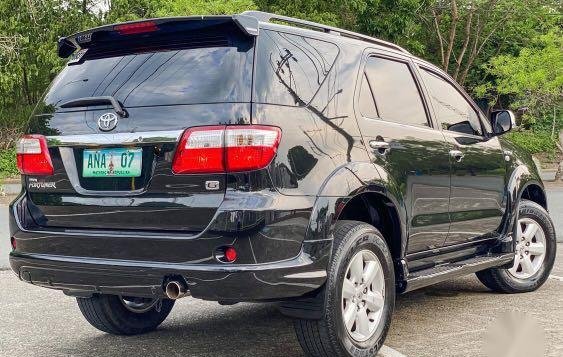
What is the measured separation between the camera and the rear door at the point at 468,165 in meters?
4.68

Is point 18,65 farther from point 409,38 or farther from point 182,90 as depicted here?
point 182,90

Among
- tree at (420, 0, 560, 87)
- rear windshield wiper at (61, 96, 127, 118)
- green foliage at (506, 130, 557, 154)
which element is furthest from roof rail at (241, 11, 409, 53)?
green foliage at (506, 130, 557, 154)

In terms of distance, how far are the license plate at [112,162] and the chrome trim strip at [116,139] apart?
42 millimetres

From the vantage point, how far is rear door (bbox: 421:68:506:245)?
4684mm

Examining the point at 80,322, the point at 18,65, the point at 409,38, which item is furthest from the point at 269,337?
the point at 409,38

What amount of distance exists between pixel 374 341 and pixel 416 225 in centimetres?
86

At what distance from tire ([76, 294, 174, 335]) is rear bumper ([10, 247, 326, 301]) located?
0.90 meters

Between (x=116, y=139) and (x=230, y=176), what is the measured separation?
642 mm

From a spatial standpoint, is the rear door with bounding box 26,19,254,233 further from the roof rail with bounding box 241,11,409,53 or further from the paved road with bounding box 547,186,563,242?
the paved road with bounding box 547,186,563,242

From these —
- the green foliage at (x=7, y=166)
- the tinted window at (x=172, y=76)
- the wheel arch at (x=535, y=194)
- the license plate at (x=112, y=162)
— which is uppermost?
the tinted window at (x=172, y=76)

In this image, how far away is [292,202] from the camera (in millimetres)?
3123

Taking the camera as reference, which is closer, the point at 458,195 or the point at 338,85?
the point at 338,85

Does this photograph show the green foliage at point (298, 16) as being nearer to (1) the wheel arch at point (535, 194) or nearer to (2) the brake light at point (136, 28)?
(1) the wheel arch at point (535, 194)

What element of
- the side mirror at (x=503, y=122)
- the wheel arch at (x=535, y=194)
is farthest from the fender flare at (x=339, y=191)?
the wheel arch at (x=535, y=194)
